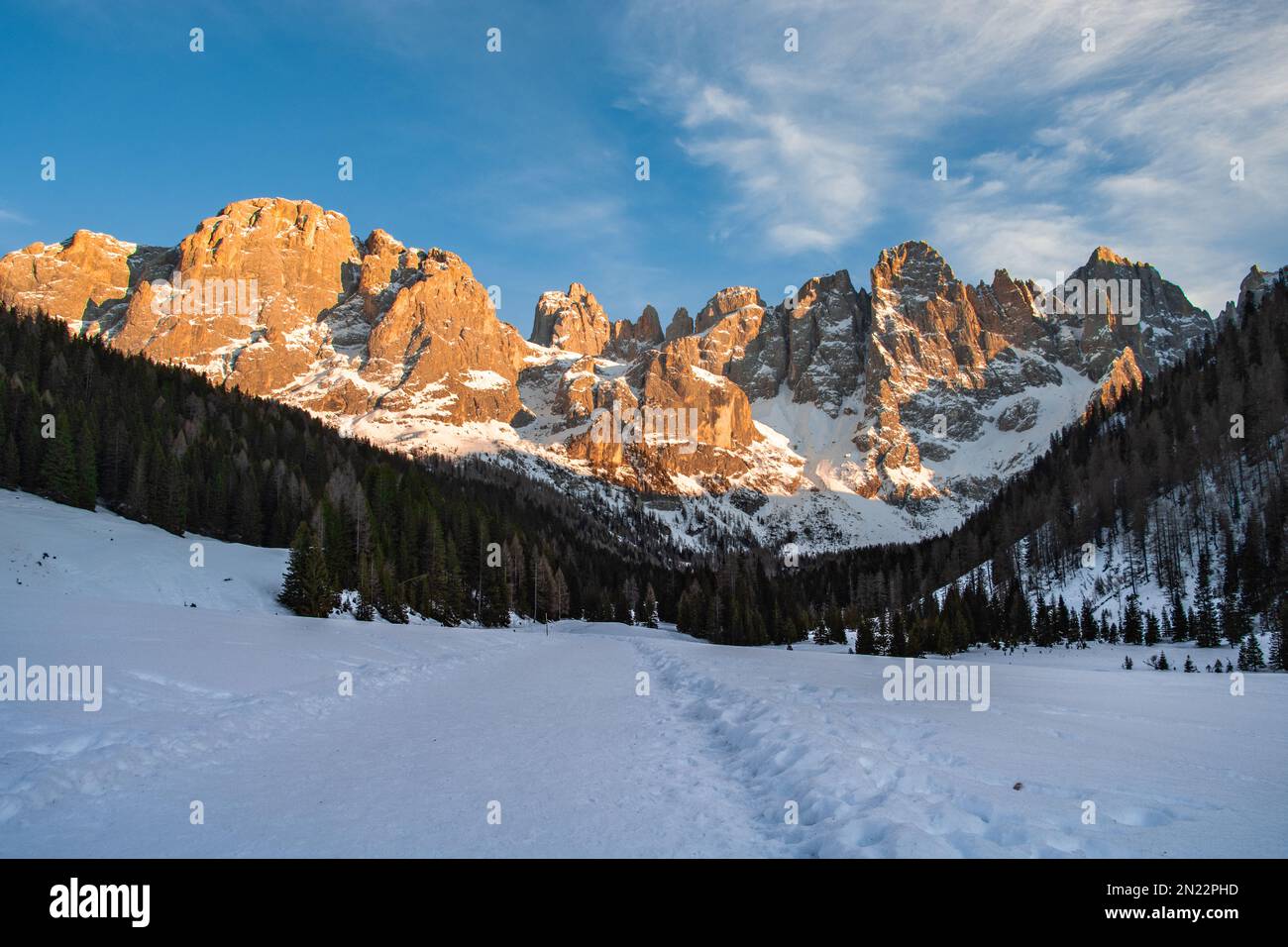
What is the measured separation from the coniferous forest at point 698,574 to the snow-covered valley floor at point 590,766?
34.4 meters

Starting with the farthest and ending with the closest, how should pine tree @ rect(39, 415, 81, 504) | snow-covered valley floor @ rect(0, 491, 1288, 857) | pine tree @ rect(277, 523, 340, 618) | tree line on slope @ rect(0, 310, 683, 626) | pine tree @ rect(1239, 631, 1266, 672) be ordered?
tree line on slope @ rect(0, 310, 683, 626) → pine tree @ rect(39, 415, 81, 504) → pine tree @ rect(277, 523, 340, 618) → pine tree @ rect(1239, 631, 1266, 672) → snow-covered valley floor @ rect(0, 491, 1288, 857)

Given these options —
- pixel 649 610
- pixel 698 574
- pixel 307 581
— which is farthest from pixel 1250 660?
pixel 698 574

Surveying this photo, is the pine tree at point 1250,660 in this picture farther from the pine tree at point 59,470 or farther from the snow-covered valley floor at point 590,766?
the pine tree at point 59,470

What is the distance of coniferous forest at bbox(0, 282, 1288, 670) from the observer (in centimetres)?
6091

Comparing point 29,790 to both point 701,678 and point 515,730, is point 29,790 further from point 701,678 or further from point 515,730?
point 701,678

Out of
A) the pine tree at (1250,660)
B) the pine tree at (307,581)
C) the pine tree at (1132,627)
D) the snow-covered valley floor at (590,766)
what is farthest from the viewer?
the pine tree at (1132,627)

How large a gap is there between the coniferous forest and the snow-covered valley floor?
34407 millimetres

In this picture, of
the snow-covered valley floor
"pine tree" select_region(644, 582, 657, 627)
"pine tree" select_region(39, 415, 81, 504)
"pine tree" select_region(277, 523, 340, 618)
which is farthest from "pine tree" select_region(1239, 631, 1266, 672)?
"pine tree" select_region(39, 415, 81, 504)

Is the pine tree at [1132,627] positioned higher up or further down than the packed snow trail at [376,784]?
further down

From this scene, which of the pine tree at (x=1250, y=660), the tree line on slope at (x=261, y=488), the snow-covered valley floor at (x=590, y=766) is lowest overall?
the pine tree at (x=1250, y=660)

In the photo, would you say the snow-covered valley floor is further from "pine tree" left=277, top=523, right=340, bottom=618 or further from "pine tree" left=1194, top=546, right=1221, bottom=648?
"pine tree" left=1194, top=546, right=1221, bottom=648

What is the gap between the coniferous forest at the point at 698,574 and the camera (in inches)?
2398

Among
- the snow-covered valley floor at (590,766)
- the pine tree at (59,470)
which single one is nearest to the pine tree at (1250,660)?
the snow-covered valley floor at (590,766)
